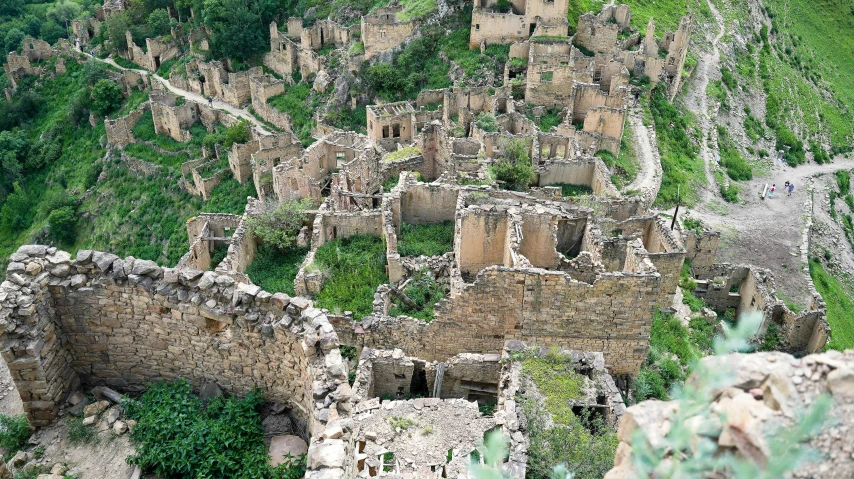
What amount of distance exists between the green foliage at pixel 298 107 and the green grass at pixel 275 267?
84.3 feet

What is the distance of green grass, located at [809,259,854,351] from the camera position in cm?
3222

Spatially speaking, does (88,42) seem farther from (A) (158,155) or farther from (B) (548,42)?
(B) (548,42)

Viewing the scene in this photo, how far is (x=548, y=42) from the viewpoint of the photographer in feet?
151

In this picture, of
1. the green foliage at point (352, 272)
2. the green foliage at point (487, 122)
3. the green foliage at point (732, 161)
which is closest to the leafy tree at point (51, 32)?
the green foliage at point (487, 122)

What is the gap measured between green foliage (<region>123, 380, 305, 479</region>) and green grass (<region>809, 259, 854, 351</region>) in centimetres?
2954

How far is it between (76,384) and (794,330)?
28.5 m

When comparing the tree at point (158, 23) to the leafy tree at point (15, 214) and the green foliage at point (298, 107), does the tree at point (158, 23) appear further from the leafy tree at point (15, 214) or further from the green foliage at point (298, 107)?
the leafy tree at point (15, 214)

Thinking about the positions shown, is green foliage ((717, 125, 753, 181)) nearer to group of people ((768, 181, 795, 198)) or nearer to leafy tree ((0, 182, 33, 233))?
group of people ((768, 181, 795, 198))

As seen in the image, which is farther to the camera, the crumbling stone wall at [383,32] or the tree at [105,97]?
the tree at [105,97]

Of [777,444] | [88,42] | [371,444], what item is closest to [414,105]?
[371,444]

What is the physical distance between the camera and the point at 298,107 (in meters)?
57.5

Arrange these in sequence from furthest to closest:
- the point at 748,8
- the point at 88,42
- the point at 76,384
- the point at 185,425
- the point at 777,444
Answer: the point at 88,42 → the point at 748,8 → the point at 76,384 → the point at 185,425 → the point at 777,444

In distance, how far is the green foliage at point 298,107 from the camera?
54.4 metres

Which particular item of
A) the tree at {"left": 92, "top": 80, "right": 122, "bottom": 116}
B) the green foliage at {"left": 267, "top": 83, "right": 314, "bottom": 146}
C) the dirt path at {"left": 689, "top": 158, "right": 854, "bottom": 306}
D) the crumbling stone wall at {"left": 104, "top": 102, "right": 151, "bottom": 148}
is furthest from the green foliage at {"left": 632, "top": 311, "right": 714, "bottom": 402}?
the tree at {"left": 92, "top": 80, "right": 122, "bottom": 116}
